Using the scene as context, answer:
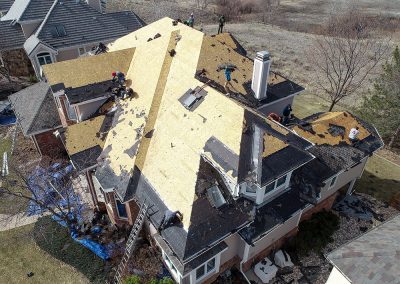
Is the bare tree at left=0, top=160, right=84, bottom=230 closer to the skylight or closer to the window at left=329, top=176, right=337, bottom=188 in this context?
the window at left=329, top=176, right=337, bottom=188

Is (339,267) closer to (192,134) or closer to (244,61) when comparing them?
(192,134)

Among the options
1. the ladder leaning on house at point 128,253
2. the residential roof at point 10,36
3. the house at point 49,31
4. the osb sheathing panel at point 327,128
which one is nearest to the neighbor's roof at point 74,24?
the house at point 49,31

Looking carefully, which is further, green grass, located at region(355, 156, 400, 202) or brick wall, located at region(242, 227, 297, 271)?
green grass, located at region(355, 156, 400, 202)

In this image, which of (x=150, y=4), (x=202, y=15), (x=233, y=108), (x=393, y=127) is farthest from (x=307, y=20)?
(x=233, y=108)

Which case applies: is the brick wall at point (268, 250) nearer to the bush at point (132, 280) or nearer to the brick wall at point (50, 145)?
the bush at point (132, 280)

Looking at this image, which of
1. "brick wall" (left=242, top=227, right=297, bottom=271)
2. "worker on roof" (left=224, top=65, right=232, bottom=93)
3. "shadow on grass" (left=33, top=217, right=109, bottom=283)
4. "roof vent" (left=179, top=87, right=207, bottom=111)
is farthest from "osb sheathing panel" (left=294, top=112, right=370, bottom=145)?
"shadow on grass" (left=33, top=217, right=109, bottom=283)
